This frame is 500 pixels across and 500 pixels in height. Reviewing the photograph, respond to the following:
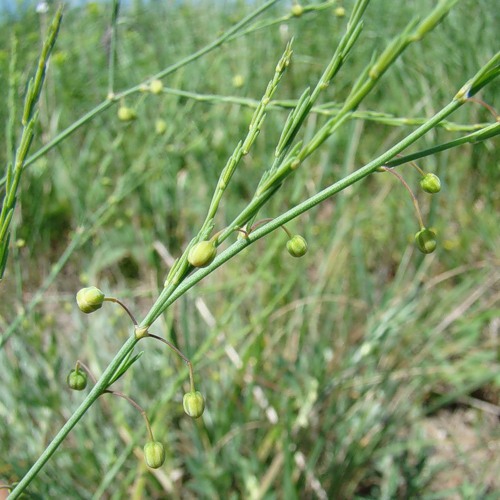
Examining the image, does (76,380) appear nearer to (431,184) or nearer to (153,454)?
(153,454)

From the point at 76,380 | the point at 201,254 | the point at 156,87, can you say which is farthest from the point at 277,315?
the point at 201,254

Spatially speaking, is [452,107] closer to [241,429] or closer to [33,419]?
[241,429]

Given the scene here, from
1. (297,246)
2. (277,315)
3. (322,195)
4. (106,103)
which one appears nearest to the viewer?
(322,195)

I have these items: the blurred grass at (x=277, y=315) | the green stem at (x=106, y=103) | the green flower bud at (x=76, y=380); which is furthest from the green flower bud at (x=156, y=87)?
the green flower bud at (x=76, y=380)

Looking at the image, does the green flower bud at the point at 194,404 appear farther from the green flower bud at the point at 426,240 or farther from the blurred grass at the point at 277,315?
the blurred grass at the point at 277,315

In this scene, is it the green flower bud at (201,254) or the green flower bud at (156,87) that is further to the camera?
the green flower bud at (156,87)
